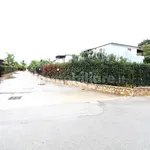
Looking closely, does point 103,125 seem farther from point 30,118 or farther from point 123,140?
point 30,118

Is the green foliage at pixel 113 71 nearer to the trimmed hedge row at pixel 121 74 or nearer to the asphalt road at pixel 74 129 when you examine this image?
the trimmed hedge row at pixel 121 74

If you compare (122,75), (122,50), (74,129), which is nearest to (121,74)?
(122,75)

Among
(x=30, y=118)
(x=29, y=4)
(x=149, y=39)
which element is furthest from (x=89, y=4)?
(x=149, y=39)

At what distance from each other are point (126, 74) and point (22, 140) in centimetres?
924

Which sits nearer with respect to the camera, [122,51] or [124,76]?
[124,76]

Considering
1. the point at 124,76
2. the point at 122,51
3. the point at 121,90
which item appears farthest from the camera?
the point at 122,51

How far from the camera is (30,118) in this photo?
556cm

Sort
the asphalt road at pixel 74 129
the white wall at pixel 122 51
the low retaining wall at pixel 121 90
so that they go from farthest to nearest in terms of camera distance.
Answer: the white wall at pixel 122 51
the low retaining wall at pixel 121 90
the asphalt road at pixel 74 129

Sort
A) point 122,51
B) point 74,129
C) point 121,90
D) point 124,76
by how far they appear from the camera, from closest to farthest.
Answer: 1. point 74,129
2. point 121,90
3. point 124,76
4. point 122,51

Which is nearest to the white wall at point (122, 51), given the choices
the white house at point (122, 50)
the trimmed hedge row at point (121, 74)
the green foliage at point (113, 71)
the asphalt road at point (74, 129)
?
the white house at point (122, 50)

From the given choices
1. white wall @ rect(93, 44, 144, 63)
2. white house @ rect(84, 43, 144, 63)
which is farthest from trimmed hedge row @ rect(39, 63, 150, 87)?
white wall @ rect(93, 44, 144, 63)

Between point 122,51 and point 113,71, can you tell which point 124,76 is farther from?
point 122,51

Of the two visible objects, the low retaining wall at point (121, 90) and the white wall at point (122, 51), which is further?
the white wall at point (122, 51)

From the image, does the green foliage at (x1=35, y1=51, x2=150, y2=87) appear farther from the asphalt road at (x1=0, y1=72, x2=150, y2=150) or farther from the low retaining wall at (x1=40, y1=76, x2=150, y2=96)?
the asphalt road at (x1=0, y1=72, x2=150, y2=150)
